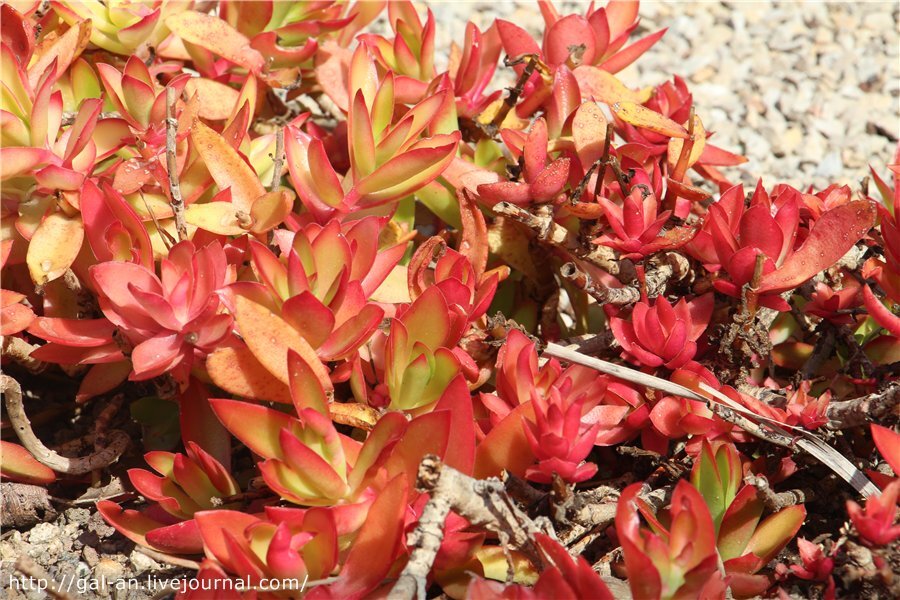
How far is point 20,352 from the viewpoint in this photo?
50.1 inches

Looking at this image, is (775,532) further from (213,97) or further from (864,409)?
(213,97)

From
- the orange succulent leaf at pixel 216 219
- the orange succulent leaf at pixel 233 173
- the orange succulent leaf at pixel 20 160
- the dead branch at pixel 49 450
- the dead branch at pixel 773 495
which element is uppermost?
A: the orange succulent leaf at pixel 20 160

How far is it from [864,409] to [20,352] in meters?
1.18

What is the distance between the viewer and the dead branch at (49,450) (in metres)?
1.17

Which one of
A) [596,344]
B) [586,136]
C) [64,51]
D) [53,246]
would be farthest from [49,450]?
[586,136]

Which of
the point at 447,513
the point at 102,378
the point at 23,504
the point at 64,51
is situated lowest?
the point at 23,504

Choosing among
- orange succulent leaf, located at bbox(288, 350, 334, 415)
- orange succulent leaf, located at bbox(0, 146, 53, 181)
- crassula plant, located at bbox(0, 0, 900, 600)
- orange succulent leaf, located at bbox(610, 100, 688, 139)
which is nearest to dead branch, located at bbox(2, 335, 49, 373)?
crassula plant, located at bbox(0, 0, 900, 600)

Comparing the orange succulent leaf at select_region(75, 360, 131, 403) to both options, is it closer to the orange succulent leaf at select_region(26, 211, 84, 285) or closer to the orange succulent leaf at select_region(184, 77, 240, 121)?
the orange succulent leaf at select_region(26, 211, 84, 285)

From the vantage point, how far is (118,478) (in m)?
1.27

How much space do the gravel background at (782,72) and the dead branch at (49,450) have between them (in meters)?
1.44

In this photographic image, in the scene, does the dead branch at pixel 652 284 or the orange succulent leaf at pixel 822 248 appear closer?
the orange succulent leaf at pixel 822 248

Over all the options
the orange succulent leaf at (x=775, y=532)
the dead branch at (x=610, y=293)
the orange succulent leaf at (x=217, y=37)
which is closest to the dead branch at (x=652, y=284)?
the dead branch at (x=610, y=293)

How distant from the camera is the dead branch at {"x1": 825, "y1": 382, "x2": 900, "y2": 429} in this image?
3.34 feet

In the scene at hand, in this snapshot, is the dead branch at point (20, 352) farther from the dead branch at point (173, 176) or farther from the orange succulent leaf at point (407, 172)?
the orange succulent leaf at point (407, 172)
